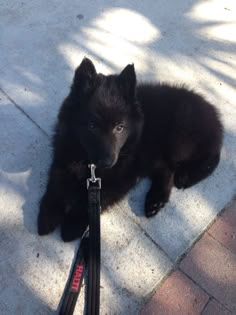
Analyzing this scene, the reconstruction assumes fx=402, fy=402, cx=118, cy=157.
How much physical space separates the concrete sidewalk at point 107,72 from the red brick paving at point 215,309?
13.1 inches

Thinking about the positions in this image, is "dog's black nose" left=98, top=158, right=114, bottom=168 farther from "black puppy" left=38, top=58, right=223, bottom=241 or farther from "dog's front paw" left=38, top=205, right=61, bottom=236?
"dog's front paw" left=38, top=205, right=61, bottom=236

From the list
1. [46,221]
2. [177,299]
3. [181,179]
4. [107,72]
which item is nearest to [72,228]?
[46,221]

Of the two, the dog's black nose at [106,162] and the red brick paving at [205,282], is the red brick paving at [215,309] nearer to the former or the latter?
the red brick paving at [205,282]

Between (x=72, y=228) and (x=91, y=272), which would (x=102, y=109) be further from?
(x=91, y=272)

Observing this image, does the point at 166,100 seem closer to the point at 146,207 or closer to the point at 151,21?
the point at 146,207

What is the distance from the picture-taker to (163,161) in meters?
3.16

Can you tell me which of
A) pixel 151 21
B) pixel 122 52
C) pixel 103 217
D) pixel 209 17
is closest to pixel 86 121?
pixel 103 217

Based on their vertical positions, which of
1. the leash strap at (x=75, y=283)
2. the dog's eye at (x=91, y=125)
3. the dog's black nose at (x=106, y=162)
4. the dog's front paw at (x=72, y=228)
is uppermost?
the dog's eye at (x=91, y=125)

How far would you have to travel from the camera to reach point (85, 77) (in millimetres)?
2580

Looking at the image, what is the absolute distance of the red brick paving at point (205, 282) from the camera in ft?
8.24

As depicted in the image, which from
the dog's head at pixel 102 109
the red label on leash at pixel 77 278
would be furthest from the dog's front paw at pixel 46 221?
the dog's head at pixel 102 109

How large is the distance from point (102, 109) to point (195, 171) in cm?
97

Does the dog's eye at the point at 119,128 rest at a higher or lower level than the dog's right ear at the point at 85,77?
lower

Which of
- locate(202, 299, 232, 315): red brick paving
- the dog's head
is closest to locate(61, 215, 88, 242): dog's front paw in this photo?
the dog's head
